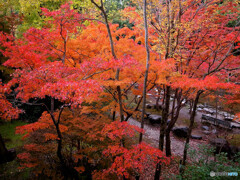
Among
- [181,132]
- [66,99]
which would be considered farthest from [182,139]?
[66,99]

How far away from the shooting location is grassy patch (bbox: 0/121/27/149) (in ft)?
32.3

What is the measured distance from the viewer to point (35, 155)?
20.3ft

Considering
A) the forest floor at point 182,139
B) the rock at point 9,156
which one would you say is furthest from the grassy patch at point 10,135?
the forest floor at point 182,139

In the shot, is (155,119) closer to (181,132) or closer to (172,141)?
(181,132)

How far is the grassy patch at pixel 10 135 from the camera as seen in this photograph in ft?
32.3

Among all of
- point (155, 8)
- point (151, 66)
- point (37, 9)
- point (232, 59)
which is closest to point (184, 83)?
point (151, 66)

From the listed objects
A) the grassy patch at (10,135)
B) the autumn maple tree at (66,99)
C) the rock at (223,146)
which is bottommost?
the rock at (223,146)

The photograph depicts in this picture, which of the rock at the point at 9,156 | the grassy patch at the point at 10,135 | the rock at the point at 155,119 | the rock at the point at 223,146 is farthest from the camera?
the rock at the point at 155,119

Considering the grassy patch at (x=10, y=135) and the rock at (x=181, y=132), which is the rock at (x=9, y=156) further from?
the rock at (x=181, y=132)

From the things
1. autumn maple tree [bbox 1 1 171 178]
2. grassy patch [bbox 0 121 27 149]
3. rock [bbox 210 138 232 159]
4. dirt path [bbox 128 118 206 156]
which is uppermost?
autumn maple tree [bbox 1 1 171 178]

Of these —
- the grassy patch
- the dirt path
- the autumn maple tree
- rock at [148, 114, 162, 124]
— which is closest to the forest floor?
the dirt path

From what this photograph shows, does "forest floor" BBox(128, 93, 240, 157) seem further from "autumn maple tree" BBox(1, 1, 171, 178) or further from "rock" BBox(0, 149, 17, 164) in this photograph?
"rock" BBox(0, 149, 17, 164)

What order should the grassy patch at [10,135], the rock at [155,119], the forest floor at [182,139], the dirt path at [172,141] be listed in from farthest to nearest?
the rock at [155,119]
the forest floor at [182,139]
the dirt path at [172,141]
the grassy patch at [10,135]

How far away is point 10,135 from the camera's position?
10773mm
